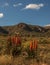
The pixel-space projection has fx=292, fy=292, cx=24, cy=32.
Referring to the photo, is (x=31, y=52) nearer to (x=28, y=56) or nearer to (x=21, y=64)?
(x=28, y=56)

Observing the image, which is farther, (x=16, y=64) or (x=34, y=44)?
(x=34, y=44)

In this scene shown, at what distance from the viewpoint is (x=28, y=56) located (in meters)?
18.4

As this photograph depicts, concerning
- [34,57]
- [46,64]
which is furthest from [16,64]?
[34,57]

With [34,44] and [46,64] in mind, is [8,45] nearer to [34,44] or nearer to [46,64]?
[34,44]

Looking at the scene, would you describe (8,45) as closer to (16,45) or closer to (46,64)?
(16,45)

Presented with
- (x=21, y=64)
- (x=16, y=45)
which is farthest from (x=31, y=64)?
(x=16, y=45)

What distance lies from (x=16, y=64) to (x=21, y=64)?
1.14ft

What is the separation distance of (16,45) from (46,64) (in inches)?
128

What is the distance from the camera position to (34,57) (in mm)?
18203

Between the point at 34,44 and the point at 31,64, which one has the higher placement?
the point at 34,44

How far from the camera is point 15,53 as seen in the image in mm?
18891

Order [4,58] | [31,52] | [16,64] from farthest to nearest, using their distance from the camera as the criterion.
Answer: [31,52] → [4,58] → [16,64]

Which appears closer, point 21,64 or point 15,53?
point 21,64

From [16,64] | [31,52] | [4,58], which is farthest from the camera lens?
[31,52]
